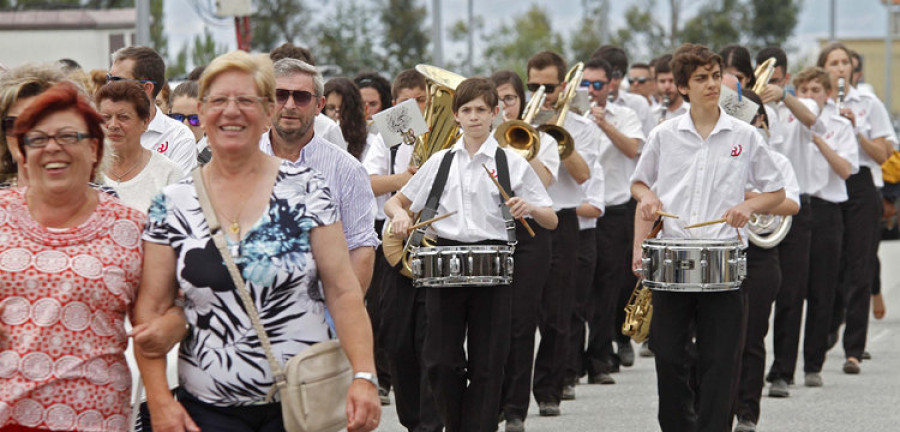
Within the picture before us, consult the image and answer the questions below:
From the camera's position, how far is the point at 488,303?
8.24 metres

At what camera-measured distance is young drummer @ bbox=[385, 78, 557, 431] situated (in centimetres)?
822

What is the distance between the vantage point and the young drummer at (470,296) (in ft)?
27.0

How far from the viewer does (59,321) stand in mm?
4582

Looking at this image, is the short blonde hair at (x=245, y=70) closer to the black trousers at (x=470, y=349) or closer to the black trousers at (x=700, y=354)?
the black trousers at (x=470, y=349)

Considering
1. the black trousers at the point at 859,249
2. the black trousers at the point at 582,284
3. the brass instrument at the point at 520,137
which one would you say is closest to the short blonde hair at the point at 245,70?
the brass instrument at the point at 520,137

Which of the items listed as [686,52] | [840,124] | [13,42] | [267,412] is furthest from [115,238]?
[13,42]

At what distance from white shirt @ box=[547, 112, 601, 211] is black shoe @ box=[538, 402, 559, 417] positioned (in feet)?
4.21

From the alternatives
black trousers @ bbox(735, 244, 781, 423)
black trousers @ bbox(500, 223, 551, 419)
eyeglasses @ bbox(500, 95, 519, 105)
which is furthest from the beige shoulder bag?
eyeglasses @ bbox(500, 95, 519, 105)

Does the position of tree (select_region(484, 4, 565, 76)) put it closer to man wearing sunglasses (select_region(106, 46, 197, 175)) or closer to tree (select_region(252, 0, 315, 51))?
tree (select_region(252, 0, 315, 51))

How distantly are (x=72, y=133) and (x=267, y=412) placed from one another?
0.96 meters

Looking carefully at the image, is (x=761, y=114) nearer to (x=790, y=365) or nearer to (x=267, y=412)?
(x=790, y=365)

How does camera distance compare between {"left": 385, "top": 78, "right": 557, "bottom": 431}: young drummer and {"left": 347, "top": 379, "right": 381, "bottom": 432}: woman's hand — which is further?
{"left": 385, "top": 78, "right": 557, "bottom": 431}: young drummer

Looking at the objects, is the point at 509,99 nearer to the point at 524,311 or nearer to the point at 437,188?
the point at 524,311

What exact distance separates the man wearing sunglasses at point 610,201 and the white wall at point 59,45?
1351cm
